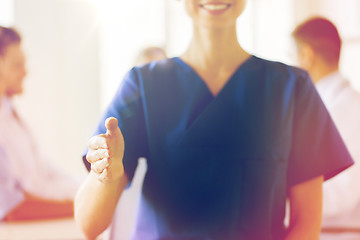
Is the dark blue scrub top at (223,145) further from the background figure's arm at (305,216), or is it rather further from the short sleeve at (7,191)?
the short sleeve at (7,191)

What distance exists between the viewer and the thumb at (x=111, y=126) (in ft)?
0.83

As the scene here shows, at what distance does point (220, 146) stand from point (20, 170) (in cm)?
59

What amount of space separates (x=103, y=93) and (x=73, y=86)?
13cm

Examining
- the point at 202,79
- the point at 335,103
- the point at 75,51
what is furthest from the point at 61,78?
the point at 202,79

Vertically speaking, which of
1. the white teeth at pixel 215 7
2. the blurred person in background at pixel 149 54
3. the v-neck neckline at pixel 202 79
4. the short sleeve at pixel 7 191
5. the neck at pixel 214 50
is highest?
the white teeth at pixel 215 7

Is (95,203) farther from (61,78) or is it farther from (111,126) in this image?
(61,78)

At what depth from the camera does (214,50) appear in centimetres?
33

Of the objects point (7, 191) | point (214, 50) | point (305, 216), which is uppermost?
point (214, 50)

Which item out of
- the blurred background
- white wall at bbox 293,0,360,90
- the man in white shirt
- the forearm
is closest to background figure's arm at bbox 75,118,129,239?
the forearm

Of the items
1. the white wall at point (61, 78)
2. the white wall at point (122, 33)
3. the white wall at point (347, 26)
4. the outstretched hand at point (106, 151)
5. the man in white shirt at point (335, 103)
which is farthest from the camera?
the white wall at point (61, 78)

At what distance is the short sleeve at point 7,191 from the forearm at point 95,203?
504mm

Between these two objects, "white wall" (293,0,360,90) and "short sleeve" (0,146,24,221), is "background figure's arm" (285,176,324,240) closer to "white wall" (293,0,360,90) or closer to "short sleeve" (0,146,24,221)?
"short sleeve" (0,146,24,221)

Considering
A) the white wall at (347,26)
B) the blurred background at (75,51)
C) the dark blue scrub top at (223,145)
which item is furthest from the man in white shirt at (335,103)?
the blurred background at (75,51)

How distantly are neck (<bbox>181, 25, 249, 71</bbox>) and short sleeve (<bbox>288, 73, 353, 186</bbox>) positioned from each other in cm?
5
